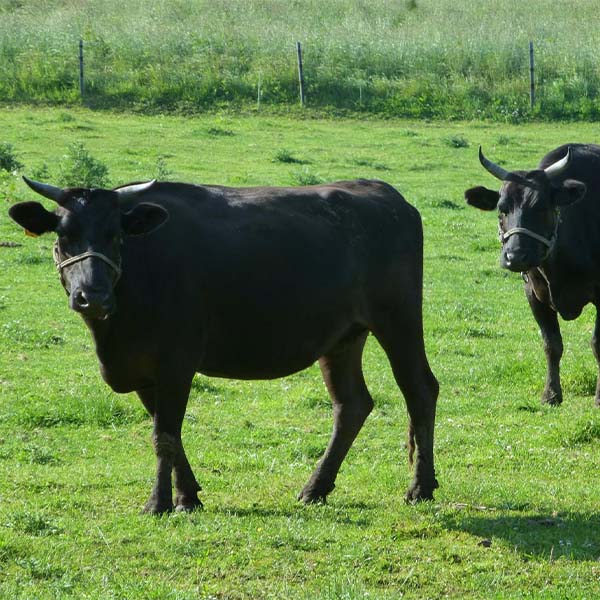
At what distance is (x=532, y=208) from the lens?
10.8 m

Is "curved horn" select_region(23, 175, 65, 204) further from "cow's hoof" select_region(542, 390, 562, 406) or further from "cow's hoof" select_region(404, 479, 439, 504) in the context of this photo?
"cow's hoof" select_region(542, 390, 562, 406)

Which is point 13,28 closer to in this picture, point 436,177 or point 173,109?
point 173,109

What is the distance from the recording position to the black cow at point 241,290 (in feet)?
25.5

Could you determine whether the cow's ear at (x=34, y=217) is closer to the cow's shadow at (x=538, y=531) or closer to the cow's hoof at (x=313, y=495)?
the cow's hoof at (x=313, y=495)

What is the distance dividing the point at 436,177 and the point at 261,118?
7433mm

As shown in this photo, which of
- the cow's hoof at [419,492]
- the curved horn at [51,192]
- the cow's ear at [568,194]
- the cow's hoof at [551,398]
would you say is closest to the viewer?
the curved horn at [51,192]

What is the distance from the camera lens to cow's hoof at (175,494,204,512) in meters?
7.98

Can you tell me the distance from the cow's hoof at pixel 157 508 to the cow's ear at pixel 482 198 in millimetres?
4953

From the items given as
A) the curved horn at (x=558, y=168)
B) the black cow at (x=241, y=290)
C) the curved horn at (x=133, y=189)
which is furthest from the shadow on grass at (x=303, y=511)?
the curved horn at (x=558, y=168)

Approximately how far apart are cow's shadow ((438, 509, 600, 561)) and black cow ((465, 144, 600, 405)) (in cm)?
304

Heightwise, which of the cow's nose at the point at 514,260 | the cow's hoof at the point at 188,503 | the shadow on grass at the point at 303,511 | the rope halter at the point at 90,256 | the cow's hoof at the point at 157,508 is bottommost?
the shadow on grass at the point at 303,511

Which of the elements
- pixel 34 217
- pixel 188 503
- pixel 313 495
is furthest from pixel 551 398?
pixel 34 217

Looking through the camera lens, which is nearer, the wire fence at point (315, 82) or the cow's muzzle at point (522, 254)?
the cow's muzzle at point (522, 254)

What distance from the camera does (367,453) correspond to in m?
9.91
